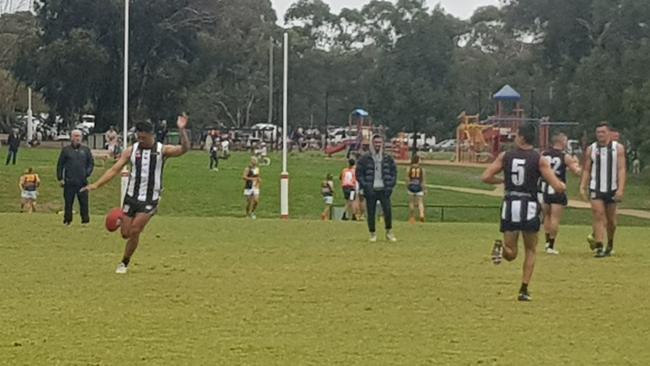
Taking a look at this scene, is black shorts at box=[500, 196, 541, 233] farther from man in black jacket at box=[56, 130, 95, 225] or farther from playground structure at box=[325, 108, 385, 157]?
playground structure at box=[325, 108, 385, 157]

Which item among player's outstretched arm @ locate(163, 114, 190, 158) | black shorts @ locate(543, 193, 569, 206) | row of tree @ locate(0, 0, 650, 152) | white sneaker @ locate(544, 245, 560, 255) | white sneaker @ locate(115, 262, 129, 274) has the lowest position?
white sneaker @ locate(544, 245, 560, 255)

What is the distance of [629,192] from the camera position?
59.1 meters

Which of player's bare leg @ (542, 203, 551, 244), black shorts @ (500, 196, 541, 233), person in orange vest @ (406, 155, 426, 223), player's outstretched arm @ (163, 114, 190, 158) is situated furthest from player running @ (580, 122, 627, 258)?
person in orange vest @ (406, 155, 426, 223)

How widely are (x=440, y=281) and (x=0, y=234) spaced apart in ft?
33.5

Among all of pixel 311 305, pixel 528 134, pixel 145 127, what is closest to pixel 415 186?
pixel 145 127

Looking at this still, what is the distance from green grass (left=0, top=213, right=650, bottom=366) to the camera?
10.4 metres

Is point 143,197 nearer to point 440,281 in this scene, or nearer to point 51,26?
point 440,281

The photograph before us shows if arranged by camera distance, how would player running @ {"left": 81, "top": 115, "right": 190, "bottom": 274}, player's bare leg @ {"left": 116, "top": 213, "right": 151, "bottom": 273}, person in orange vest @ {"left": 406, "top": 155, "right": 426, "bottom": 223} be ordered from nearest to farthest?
player's bare leg @ {"left": 116, "top": 213, "right": 151, "bottom": 273} < player running @ {"left": 81, "top": 115, "right": 190, "bottom": 274} < person in orange vest @ {"left": 406, "top": 155, "right": 426, "bottom": 223}

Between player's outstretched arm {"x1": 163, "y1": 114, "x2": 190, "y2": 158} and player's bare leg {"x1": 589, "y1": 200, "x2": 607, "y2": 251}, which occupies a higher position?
player's outstretched arm {"x1": 163, "y1": 114, "x2": 190, "y2": 158}

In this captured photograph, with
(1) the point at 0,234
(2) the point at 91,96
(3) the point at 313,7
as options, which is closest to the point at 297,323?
(1) the point at 0,234

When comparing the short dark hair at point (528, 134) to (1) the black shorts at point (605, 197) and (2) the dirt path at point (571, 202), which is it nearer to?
(1) the black shorts at point (605, 197)

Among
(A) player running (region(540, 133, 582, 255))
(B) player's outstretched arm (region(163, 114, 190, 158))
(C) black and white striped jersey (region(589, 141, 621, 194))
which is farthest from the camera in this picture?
(A) player running (region(540, 133, 582, 255))

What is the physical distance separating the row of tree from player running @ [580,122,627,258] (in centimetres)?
3712

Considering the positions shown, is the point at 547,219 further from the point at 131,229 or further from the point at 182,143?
the point at 131,229
